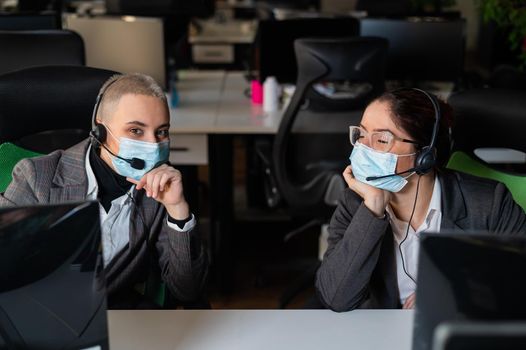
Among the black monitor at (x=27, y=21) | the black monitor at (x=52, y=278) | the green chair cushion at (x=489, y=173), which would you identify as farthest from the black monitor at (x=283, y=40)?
the black monitor at (x=52, y=278)

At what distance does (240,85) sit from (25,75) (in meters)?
1.94

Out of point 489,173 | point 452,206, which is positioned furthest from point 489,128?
point 452,206

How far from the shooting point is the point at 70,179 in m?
1.56

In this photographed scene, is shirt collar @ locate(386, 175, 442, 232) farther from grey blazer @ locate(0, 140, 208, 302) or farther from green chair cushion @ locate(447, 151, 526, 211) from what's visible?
grey blazer @ locate(0, 140, 208, 302)

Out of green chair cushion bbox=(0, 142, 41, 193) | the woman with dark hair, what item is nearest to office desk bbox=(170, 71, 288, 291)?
green chair cushion bbox=(0, 142, 41, 193)

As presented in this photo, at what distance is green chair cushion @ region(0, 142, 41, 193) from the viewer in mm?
1643

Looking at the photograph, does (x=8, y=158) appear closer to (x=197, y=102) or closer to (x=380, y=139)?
(x=380, y=139)

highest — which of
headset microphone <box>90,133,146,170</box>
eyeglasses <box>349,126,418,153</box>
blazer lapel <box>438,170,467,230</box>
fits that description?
eyeglasses <box>349,126,418,153</box>

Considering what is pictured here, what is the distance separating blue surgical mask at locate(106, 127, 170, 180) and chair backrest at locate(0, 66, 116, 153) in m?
0.22

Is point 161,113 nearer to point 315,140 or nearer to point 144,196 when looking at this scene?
point 144,196

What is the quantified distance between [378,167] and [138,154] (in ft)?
1.87

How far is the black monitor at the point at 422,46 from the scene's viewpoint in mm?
3295

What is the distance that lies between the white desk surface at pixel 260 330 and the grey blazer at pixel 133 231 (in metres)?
0.18

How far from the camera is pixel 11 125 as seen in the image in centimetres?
168
